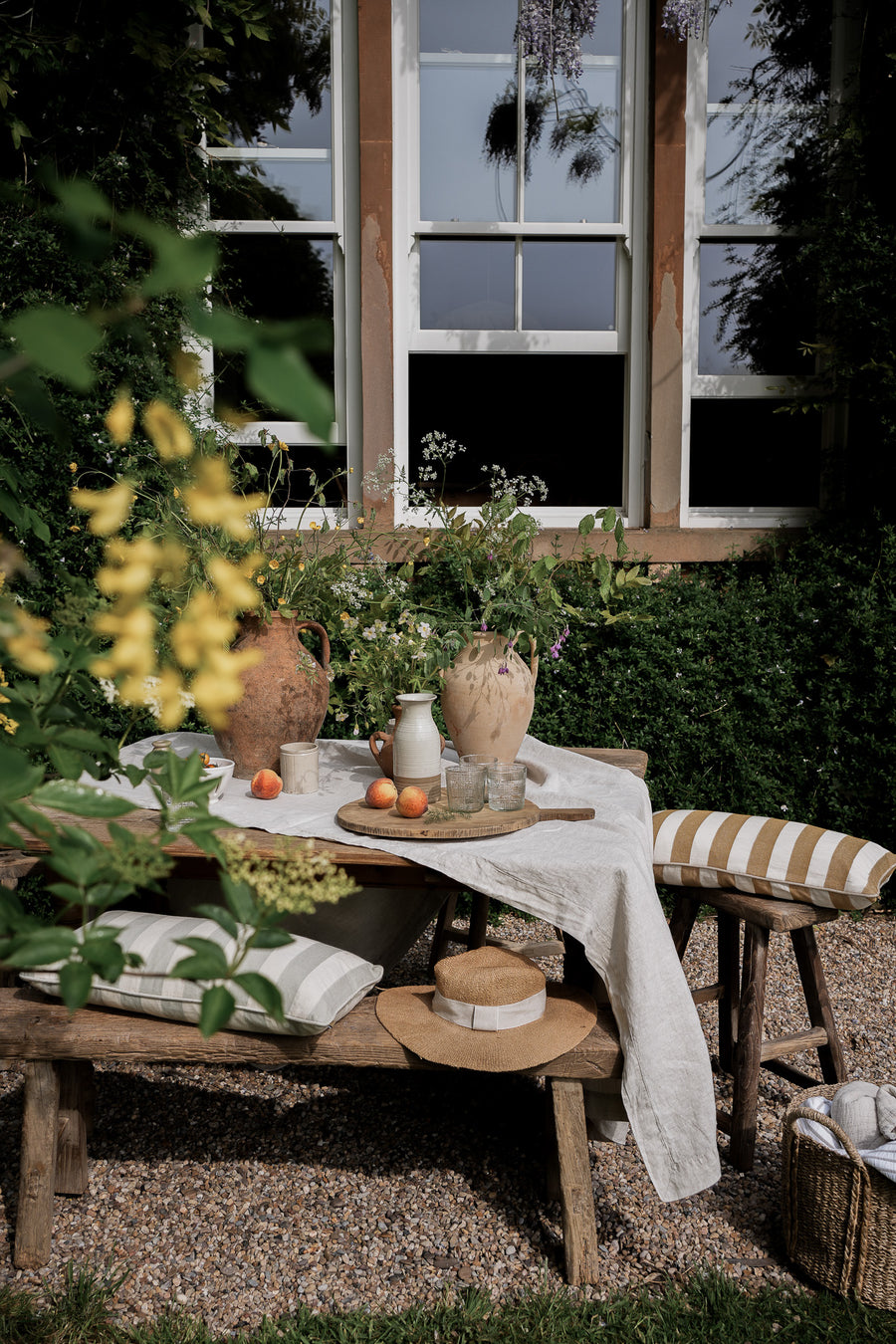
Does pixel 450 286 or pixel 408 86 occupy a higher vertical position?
pixel 408 86

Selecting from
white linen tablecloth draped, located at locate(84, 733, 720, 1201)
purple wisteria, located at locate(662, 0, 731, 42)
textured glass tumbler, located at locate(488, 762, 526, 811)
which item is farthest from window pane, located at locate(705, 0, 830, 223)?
white linen tablecloth draped, located at locate(84, 733, 720, 1201)

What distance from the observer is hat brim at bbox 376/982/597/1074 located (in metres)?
1.89

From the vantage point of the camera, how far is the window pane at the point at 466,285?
4.23m

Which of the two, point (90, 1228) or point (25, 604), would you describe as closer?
point (90, 1228)

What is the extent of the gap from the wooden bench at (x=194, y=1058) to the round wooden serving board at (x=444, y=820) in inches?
15.1

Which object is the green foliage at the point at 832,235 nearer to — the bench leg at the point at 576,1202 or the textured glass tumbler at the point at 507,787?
the textured glass tumbler at the point at 507,787

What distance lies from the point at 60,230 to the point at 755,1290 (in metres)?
3.57

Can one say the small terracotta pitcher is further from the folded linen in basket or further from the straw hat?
the folded linen in basket

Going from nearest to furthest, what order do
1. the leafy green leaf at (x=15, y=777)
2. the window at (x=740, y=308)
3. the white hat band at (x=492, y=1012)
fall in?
1. the leafy green leaf at (x=15, y=777)
2. the white hat band at (x=492, y=1012)
3. the window at (x=740, y=308)

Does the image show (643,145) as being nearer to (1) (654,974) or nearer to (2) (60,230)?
(2) (60,230)

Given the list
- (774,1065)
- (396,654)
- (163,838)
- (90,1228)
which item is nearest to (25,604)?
(396,654)

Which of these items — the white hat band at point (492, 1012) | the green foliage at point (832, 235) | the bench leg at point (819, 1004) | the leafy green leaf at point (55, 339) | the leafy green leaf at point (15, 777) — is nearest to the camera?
the leafy green leaf at point (55, 339)

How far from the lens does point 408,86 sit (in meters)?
4.12

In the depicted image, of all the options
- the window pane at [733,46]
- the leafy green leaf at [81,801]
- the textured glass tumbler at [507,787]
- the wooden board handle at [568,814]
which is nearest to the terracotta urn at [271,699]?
the textured glass tumbler at [507,787]
